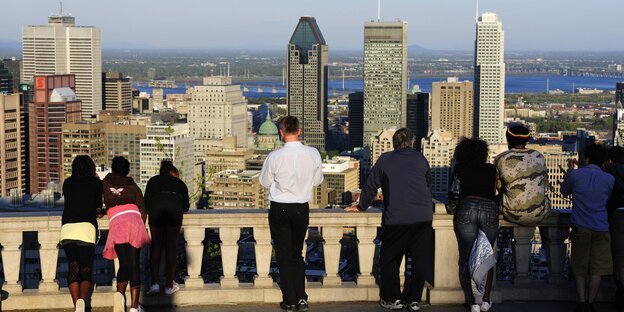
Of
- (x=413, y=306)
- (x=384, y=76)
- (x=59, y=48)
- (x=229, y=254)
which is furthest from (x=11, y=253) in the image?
(x=59, y=48)

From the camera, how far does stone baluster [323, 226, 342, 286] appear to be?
10281 mm

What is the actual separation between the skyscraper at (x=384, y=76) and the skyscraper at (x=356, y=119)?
2.28m

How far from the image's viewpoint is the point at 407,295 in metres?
10.1

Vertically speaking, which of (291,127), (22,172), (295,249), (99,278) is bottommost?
(22,172)

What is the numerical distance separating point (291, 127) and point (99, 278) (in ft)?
14.2

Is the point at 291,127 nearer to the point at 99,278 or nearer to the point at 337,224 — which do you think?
the point at 337,224

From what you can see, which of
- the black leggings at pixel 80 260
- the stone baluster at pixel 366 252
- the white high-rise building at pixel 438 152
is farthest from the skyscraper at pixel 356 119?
the black leggings at pixel 80 260

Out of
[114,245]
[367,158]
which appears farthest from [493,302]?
[367,158]

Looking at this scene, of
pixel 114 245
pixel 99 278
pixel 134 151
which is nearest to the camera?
pixel 114 245

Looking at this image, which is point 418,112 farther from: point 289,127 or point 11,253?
point 11,253

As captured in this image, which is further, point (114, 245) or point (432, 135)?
point (432, 135)

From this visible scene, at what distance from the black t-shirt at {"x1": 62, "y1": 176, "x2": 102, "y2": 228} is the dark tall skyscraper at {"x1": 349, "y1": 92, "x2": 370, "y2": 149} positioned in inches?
5777

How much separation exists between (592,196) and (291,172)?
8.51 feet

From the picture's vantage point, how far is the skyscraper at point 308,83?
169375 millimetres
